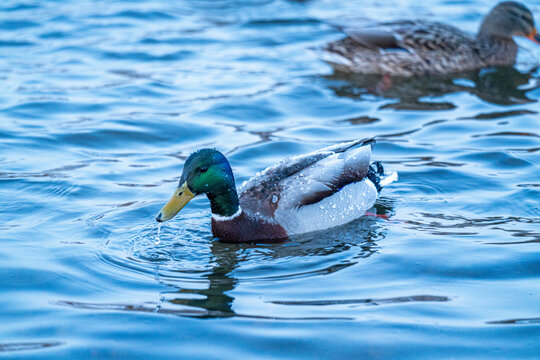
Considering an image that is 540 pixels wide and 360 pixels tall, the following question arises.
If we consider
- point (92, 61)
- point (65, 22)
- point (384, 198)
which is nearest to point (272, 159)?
point (384, 198)

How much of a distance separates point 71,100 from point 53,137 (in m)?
1.37

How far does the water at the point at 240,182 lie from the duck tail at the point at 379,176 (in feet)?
0.65

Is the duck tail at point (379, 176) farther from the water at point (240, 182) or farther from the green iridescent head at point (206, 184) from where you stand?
the green iridescent head at point (206, 184)

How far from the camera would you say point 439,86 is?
1026 cm

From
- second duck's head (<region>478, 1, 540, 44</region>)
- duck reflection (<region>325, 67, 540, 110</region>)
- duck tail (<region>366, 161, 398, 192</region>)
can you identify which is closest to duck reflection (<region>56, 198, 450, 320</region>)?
duck tail (<region>366, 161, 398, 192</region>)

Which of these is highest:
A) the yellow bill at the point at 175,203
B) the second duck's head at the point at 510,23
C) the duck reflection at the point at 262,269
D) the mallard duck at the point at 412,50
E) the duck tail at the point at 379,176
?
the second duck's head at the point at 510,23

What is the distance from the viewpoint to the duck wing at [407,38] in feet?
34.4

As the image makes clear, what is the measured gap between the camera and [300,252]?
5758 mm

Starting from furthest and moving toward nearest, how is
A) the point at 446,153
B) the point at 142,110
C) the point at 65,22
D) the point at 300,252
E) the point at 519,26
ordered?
the point at 65,22 → the point at 519,26 → the point at 142,110 → the point at 446,153 → the point at 300,252

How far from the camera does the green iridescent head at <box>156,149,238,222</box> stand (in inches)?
223

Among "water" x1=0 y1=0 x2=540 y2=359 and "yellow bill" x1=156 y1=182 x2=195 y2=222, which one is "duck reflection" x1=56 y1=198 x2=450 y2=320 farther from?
"yellow bill" x1=156 y1=182 x2=195 y2=222

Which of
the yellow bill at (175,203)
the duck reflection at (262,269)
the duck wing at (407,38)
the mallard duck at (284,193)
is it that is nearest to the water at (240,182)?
the duck reflection at (262,269)

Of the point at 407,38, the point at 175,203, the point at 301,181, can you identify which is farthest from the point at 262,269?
the point at 407,38

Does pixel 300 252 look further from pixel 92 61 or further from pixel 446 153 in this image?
pixel 92 61
